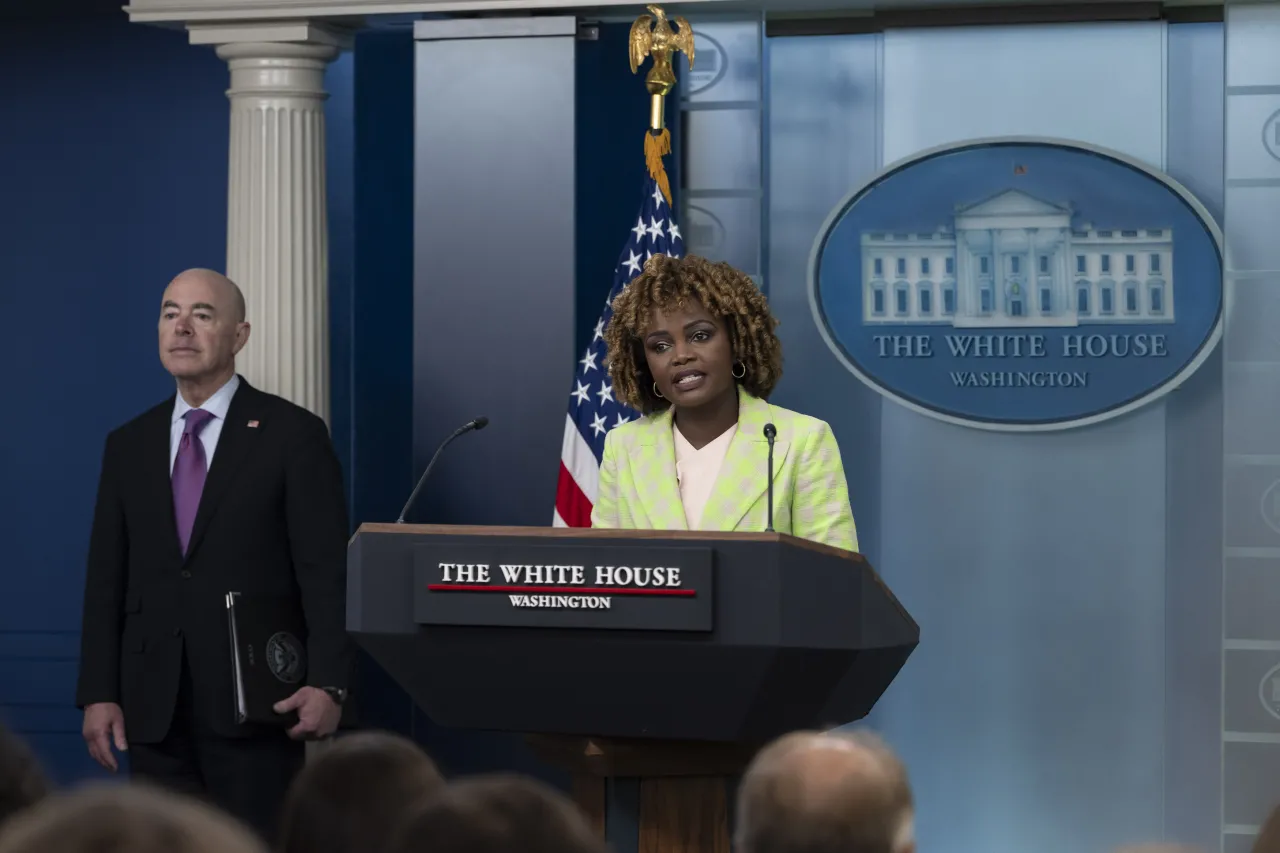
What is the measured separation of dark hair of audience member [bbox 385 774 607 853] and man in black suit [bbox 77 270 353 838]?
2605mm

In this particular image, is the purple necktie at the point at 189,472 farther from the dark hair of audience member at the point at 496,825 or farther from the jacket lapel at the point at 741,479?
the dark hair of audience member at the point at 496,825

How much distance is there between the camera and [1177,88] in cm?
489

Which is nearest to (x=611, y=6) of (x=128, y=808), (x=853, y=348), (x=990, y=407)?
(x=853, y=348)

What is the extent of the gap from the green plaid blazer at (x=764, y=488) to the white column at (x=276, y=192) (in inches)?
74.9

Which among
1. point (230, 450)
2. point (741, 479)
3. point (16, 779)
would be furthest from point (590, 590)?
point (230, 450)

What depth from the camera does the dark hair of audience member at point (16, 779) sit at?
1483 mm

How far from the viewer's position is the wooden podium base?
2779 millimetres

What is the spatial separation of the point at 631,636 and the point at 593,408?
1.96 m

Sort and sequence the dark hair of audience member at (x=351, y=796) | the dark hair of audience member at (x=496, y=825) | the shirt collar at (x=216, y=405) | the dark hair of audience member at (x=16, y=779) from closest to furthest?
the dark hair of audience member at (x=496, y=825) < the dark hair of audience member at (x=16, y=779) < the dark hair of audience member at (x=351, y=796) < the shirt collar at (x=216, y=405)

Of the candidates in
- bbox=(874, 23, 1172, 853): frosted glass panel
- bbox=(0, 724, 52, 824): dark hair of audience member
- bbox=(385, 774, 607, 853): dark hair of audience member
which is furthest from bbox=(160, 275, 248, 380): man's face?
bbox=(385, 774, 607, 853): dark hair of audience member

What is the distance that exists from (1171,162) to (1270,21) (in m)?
0.44

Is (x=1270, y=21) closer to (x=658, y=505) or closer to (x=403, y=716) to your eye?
(x=658, y=505)

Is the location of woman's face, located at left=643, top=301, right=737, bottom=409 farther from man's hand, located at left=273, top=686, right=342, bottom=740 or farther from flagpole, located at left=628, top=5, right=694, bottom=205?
flagpole, located at left=628, top=5, right=694, bottom=205

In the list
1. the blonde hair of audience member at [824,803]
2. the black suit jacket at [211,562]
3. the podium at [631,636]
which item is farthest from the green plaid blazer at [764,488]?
the blonde hair of audience member at [824,803]
